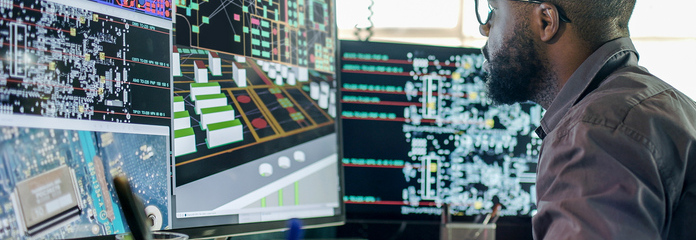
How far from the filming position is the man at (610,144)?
0.66m

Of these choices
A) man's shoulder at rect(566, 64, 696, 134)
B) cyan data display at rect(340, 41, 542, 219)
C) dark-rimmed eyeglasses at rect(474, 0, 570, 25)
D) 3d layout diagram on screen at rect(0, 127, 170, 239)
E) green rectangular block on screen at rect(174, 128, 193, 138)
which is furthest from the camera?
cyan data display at rect(340, 41, 542, 219)

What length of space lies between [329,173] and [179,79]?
45 centimetres

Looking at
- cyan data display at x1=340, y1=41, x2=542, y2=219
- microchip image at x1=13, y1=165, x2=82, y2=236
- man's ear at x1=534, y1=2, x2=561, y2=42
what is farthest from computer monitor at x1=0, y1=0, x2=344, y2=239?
man's ear at x1=534, y1=2, x2=561, y2=42

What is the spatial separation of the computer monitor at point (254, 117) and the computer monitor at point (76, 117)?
0.06m

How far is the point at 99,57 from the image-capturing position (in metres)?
0.70

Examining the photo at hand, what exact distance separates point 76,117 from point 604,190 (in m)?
0.69

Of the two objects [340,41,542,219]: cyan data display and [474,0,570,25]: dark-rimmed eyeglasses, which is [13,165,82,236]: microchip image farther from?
[340,41,542,219]: cyan data display

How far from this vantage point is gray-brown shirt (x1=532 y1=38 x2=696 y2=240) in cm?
66

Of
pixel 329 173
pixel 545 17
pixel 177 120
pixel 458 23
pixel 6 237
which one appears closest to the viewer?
pixel 6 237

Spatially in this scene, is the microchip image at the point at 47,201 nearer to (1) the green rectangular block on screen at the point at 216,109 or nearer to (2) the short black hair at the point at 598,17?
(1) the green rectangular block on screen at the point at 216,109

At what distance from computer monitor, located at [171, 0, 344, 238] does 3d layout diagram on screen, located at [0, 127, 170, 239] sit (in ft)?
0.38

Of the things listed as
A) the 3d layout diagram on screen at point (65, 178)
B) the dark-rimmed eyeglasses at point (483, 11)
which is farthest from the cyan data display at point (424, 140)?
the 3d layout diagram on screen at point (65, 178)

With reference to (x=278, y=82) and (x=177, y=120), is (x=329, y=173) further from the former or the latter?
(x=177, y=120)

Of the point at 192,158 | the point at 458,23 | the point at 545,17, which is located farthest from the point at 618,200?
the point at 458,23
